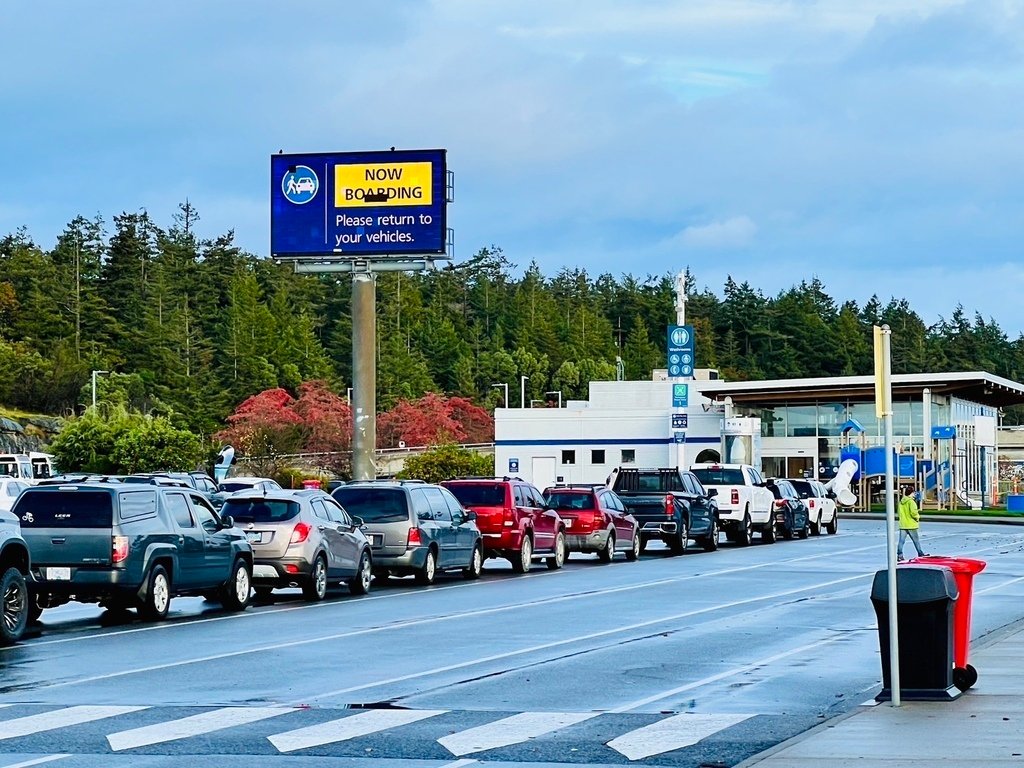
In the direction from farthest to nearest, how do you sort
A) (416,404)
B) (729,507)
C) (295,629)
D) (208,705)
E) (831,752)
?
(416,404), (729,507), (295,629), (208,705), (831,752)

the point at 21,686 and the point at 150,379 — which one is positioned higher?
the point at 150,379

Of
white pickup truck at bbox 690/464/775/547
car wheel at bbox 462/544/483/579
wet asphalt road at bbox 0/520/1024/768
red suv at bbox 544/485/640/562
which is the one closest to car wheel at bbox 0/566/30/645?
wet asphalt road at bbox 0/520/1024/768

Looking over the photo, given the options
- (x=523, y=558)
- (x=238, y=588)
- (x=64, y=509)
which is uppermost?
(x=64, y=509)

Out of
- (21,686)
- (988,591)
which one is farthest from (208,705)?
(988,591)

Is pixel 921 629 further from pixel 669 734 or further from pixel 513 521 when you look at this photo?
pixel 513 521

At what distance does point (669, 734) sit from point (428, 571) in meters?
17.3

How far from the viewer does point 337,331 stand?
143 metres

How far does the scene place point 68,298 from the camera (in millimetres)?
129500

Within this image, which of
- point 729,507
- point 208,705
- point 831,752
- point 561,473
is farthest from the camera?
point 561,473

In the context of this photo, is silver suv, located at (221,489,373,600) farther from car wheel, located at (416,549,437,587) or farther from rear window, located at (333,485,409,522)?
car wheel, located at (416,549,437,587)

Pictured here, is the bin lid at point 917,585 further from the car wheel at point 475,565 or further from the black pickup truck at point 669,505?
the black pickup truck at point 669,505

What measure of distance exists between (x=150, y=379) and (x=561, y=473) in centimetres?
3773

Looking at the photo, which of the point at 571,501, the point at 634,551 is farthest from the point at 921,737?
the point at 634,551

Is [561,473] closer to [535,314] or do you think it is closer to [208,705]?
[535,314]
